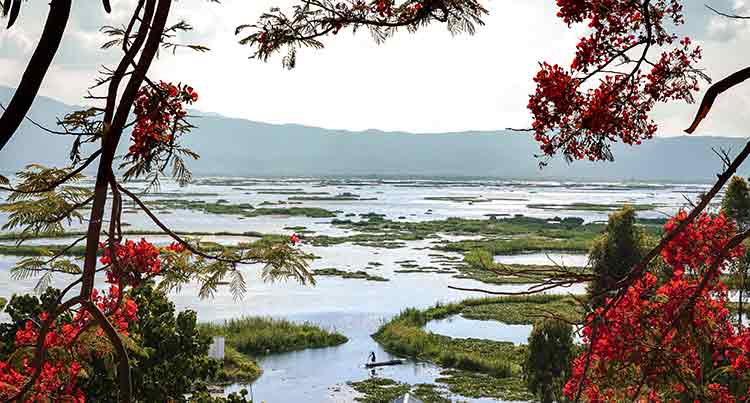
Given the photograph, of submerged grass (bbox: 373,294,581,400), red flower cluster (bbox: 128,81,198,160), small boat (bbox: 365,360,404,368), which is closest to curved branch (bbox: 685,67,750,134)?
red flower cluster (bbox: 128,81,198,160)

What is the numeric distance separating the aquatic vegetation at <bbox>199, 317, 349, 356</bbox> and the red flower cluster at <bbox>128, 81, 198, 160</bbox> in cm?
1423

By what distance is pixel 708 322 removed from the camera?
4.40m

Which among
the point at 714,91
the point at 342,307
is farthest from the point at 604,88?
the point at 342,307

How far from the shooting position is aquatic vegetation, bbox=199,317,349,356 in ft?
57.7

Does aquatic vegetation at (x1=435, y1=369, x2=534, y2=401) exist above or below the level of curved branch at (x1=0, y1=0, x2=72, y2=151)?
below

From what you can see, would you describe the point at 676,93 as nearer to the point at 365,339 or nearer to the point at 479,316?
the point at 365,339

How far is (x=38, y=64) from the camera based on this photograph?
1.63 m

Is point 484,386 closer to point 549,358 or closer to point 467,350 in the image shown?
point 467,350

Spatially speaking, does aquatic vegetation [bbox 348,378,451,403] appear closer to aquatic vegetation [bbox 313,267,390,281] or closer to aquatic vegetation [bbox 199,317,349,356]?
aquatic vegetation [bbox 199,317,349,356]

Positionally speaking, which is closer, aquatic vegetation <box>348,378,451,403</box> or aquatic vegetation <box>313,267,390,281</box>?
aquatic vegetation <box>348,378,451,403</box>

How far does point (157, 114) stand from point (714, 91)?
7.30ft

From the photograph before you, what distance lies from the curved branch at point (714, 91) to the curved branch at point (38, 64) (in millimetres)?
1437

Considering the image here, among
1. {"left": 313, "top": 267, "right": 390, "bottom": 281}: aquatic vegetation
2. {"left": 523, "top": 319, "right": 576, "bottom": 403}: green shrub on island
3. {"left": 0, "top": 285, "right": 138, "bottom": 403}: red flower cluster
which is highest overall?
{"left": 0, "top": 285, "right": 138, "bottom": 403}: red flower cluster

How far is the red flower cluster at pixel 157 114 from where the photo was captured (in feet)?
10.7
